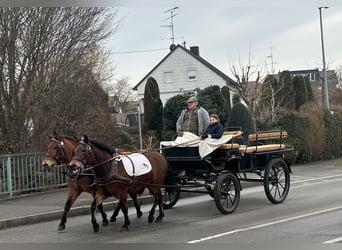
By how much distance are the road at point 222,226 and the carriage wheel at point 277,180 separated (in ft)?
0.64

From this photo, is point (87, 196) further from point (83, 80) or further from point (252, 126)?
point (252, 126)

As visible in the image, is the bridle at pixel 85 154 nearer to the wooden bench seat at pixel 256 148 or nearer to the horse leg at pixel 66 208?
the horse leg at pixel 66 208

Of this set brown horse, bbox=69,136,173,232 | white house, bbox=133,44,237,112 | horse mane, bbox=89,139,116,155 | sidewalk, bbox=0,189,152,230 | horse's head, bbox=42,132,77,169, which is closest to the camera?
brown horse, bbox=69,136,173,232

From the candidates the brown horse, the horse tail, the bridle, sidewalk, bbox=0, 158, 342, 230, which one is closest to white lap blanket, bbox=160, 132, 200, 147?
the horse tail

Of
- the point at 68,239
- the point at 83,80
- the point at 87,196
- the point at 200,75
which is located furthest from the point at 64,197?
the point at 200,75

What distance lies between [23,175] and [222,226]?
686 centimetres

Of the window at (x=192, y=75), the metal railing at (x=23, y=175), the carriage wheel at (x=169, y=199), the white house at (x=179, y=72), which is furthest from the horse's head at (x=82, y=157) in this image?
the window at (x=192, y=75)

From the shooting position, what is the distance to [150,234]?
29.9ft

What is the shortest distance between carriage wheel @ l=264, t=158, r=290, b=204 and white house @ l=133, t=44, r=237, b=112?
122 feet

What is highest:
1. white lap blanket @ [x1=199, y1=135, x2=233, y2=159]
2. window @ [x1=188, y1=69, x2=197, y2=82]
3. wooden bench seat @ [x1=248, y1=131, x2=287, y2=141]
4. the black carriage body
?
window @ [x1=188, y1=69, x2=197, y2=82]

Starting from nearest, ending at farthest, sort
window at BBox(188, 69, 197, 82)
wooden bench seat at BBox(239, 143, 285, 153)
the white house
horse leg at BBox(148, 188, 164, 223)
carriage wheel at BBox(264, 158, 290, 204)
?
horse leg at BBox(148, 188, 164, 223), wooden bench seat at BBox(239, 143, 285, 153), carriage wheel at BBox(264, 158, 290, 204), the white house, window at BBox(188, 69, 197, 82)

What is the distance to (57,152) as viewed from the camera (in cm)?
984

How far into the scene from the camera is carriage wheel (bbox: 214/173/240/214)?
10.9 metres

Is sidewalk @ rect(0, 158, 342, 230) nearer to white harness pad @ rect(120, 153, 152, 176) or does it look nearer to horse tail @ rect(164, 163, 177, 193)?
horse tail @ rect(164, 163, 177, 193)
